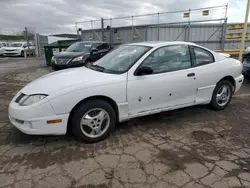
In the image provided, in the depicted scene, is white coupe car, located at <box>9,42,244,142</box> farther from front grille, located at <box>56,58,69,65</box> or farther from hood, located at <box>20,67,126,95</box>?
front grille, located at <box>56,58,69,65</box>

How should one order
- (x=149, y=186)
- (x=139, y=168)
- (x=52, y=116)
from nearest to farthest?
(x=149, y=186), (x=139, y=168), (x=52, y=116)

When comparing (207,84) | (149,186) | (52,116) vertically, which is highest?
(207,84)

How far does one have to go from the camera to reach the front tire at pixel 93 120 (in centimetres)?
294

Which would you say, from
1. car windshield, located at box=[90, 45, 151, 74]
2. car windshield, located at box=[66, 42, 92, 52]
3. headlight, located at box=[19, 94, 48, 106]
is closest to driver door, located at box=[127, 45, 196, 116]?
car windshield, located at box=[90, 45, 151, 74]

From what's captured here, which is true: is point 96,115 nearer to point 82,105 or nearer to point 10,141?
point 82,105

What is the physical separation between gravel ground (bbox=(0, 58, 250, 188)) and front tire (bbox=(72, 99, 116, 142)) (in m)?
0.16

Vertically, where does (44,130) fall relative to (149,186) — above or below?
above

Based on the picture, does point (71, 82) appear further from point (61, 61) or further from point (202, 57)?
point (61, 61)

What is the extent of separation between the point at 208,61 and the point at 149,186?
2918mm

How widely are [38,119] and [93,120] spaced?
78 cm

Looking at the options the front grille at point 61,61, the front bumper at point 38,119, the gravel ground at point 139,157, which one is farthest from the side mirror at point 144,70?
the front grille at point 61,61

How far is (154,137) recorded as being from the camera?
3340mm

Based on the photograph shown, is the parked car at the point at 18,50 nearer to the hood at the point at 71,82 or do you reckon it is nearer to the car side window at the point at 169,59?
the hood at the point at 71,82

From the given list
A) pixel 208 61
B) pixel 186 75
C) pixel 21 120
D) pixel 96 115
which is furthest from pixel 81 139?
pixel 208 61
